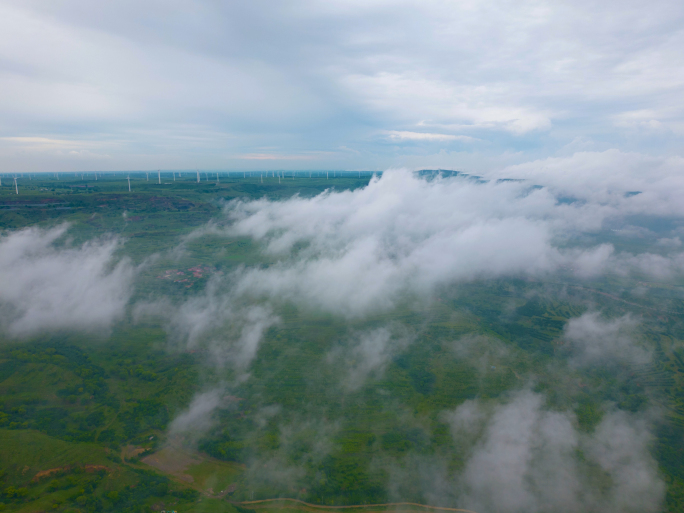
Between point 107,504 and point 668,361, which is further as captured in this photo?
point 668,361

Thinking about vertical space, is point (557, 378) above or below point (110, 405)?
below

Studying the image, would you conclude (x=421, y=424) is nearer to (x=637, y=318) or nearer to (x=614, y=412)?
(x=614, y=412)

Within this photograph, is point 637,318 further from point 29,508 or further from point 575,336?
point 29,508

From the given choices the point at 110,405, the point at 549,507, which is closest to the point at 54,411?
the point at 110,405

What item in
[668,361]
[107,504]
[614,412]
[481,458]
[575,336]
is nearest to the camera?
[107,504]

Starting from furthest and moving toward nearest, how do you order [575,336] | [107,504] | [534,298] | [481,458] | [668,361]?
[534,298], [575,336], [668,361], [481,458], [107,504]

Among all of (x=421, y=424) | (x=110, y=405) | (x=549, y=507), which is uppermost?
(x=110, y=405)
